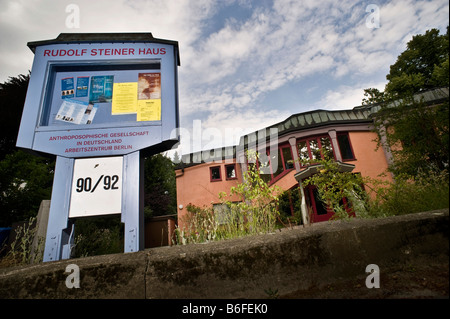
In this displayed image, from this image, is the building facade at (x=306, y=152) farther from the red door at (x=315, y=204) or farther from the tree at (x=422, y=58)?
the tree at (x=422, y=58)

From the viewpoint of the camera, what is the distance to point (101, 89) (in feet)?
10.7

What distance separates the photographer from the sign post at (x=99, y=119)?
8.55 feet

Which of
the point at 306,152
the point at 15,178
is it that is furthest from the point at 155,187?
the point at 306,152

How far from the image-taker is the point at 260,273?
5.08ft

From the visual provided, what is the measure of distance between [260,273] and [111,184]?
2166mm

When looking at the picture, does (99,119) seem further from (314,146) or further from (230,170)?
(230,170)

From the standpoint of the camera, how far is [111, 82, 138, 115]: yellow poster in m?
3.15

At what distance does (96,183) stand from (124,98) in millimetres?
1377

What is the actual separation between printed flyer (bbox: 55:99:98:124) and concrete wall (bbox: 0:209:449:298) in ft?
6.77

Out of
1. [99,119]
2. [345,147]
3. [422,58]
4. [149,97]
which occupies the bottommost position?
[99,119]

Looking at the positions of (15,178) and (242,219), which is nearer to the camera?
(242,219)

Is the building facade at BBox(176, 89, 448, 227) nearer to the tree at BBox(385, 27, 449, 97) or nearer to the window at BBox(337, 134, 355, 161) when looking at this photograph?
the window at BBox(337, 134, 355, 161)
